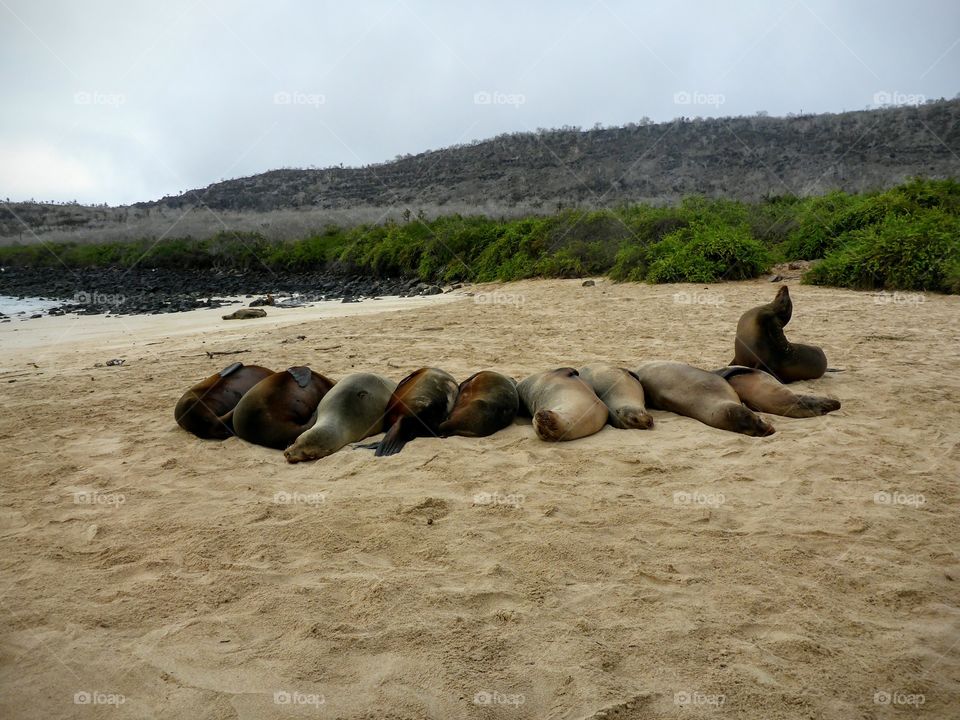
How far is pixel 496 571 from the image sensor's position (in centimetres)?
318

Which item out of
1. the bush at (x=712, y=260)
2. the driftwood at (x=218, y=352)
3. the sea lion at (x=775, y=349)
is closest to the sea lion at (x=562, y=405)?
the sea lion at (x=775, y=349)

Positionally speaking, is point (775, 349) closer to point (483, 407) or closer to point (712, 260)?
point (483, 407)

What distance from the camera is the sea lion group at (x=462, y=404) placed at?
5.11m

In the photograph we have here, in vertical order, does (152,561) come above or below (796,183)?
below

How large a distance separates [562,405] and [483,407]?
0.63 meters

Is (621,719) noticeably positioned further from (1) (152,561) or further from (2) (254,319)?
(2) (254,319)

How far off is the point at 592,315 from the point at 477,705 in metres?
9.40

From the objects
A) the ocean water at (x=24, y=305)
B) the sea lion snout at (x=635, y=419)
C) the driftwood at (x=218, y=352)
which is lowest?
the sea lion snout at (x=635, y=419)

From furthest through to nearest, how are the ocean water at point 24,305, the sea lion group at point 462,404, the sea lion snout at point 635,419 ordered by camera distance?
the ocean water at point 24,305, the sea lion snout at point 635,419, the sea lion group at point 462,404

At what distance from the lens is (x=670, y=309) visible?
37.0ft

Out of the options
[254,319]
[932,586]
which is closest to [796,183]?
[254,319]

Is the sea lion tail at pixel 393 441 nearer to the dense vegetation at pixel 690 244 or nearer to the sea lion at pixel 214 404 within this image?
the sea lion at pixel 214 404

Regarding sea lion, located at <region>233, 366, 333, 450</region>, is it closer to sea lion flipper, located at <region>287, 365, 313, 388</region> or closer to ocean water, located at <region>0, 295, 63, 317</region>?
sea lion flipper, located at <region>287, 365, 313, 388</region>

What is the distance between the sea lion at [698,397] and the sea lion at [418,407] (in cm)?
174
